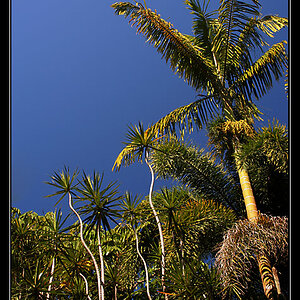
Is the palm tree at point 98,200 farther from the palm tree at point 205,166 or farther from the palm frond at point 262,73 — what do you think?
the palm frond at point 262,73

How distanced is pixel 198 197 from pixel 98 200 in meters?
4.44

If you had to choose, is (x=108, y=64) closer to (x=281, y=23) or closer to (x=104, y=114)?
(x=104, y=114)

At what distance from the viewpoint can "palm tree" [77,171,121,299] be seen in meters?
4.37

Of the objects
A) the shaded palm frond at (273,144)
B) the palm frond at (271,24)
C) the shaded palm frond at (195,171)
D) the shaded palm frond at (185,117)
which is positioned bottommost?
the shaded palm frond at (273,144)

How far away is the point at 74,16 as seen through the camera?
23.7 metres

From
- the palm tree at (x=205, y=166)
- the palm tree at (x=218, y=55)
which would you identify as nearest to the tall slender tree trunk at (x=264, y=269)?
the palm tree at (x=205, y=166)

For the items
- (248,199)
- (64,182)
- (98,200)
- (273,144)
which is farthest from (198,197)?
(64,182)

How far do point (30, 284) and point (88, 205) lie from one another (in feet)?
3.94

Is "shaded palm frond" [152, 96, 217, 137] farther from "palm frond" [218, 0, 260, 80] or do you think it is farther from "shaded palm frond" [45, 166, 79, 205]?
"shaded palm frond" [45, 166, 79, 205]

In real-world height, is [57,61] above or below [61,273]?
above

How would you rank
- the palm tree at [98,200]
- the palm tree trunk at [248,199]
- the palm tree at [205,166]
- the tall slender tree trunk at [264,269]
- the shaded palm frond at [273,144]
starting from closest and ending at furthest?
the palm tree at [98,200]
the tall slender tree trunk at [264,269]
the shaded palm frond at [273,144]
the palm tree trunk at [248,199]
the palm tree at [205,166]

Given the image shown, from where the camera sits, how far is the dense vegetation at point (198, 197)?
454cm

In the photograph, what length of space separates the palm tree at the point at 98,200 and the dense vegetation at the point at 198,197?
0.05 ft
